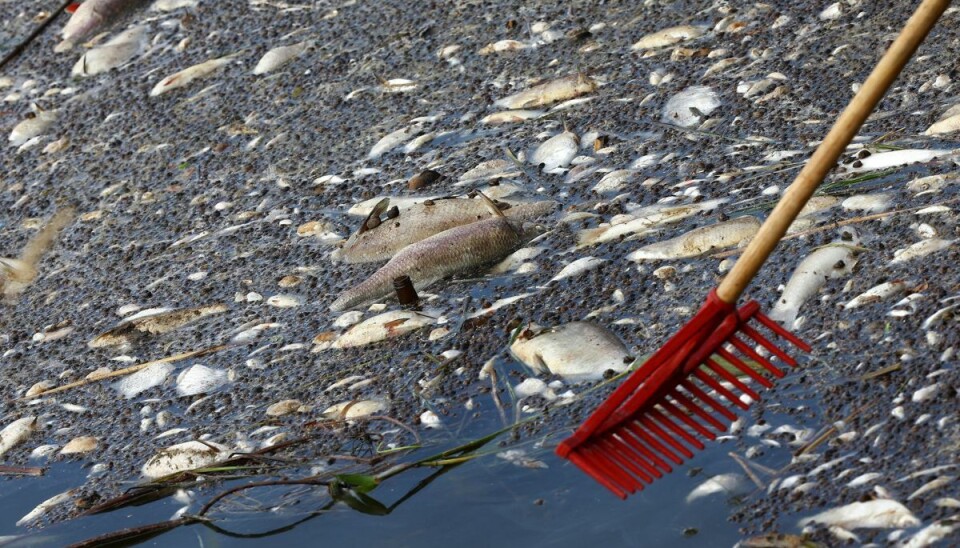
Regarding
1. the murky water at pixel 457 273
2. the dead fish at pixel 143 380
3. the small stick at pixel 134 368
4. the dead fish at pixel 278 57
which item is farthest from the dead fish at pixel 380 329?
the dead fish at pixel 278 57

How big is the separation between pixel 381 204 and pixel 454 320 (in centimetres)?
62

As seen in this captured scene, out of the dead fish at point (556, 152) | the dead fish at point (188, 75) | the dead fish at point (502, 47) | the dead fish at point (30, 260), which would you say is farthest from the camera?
the dead fish at point (188, 75)

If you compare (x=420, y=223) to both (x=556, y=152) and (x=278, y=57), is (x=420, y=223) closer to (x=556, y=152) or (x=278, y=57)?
(x=556, y=152)

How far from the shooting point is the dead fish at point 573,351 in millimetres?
2729

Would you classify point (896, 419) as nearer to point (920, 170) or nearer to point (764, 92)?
point (920, 170)

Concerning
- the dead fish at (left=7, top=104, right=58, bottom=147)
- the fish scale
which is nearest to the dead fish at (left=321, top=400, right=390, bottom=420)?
the fish scale

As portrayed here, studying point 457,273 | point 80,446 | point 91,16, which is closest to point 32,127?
point 91,16

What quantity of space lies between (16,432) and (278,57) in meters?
2.17

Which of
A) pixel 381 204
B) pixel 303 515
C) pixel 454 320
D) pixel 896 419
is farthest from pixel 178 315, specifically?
pixel 896 419

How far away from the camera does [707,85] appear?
3812 millimetres

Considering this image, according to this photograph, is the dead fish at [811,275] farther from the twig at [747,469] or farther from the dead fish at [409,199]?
the dead fish at [409,199]

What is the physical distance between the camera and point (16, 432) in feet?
10.1

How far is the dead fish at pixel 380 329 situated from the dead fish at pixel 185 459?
439 mm

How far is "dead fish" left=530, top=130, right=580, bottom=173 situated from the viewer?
3676 mm
